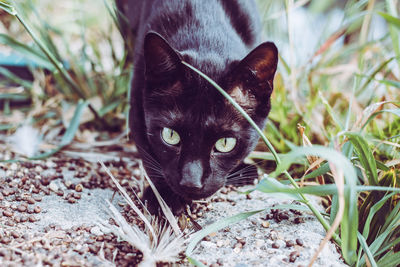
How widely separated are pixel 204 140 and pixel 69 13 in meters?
2.29

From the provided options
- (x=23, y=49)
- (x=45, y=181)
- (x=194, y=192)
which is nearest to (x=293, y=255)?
(x=194, y=192)

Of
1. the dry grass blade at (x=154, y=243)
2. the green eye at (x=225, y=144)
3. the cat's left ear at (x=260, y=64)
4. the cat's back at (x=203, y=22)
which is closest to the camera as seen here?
the dry grass blade at (x=154, y=243)

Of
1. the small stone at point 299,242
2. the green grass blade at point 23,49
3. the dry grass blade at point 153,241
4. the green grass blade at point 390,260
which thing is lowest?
the green grass blade at point 390,260

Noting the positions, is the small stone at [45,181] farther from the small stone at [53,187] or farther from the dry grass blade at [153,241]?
the dry grass blade at [153,241]

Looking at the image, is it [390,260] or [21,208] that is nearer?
[390,260]

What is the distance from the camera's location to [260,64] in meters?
1.12

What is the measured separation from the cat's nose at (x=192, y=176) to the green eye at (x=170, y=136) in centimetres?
11

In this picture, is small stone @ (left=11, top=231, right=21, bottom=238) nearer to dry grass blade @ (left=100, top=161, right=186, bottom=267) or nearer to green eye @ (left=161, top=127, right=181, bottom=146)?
dry grass blade @ (left=100, top=161, right=186, bottom=267)

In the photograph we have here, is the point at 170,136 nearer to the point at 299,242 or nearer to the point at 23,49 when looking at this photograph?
the point at 299,242

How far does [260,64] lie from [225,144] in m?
0.27

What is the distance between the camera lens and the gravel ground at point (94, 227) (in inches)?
40.0

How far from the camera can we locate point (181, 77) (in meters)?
1.17

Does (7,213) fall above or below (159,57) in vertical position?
below

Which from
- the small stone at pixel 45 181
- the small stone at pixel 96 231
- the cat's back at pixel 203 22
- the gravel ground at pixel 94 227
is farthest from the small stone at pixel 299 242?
the small stone at pixel 45 181
